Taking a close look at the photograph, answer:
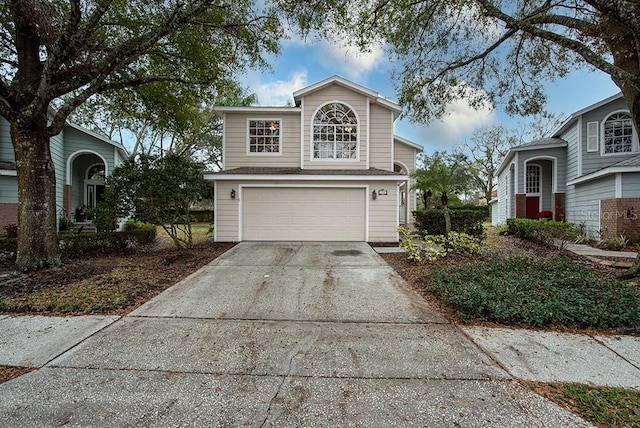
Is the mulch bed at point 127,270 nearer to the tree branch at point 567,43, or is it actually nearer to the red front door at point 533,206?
the tree branch at point 567,43

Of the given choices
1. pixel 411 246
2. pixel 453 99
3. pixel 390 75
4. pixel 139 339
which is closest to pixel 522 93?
pixel 453 99

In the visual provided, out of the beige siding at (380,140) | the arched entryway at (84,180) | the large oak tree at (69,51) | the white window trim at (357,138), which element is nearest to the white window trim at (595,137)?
the beige siding at (380,140)

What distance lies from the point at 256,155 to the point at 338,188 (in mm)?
3540

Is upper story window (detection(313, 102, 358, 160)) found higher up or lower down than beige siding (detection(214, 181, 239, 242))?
higher up

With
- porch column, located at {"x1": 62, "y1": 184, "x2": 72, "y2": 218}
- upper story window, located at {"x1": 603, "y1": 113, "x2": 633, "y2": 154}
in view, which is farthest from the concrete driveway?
upper story window, located at {"x1": 603, "y1": 113, "x2": 633, "y2": 154}

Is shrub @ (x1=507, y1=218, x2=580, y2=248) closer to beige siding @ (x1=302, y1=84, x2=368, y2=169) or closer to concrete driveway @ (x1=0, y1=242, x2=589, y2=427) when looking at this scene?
beige siding @ (x1=302, y1=84, x2=368, y2=169)

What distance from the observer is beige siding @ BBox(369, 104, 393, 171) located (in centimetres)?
1139

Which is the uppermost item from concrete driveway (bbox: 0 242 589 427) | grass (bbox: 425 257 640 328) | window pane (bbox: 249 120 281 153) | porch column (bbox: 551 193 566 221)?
window pane (bbox: 249 120 281 153)

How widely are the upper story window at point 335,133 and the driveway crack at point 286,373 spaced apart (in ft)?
27.6

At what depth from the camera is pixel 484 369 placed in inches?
110

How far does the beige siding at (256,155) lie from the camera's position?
1131cm

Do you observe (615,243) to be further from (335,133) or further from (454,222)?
(335,133)

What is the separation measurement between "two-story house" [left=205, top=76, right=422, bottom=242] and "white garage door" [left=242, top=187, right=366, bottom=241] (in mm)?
36

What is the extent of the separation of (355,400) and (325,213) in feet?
27.6
